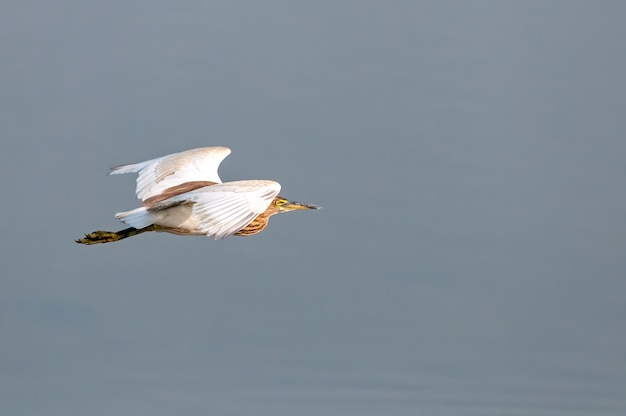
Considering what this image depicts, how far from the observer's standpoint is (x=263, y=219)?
35.8 feet

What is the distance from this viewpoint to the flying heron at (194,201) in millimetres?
8781

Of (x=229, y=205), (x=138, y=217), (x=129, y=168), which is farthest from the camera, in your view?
(x=129, y=168)

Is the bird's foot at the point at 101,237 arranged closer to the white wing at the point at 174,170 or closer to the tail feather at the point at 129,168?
the white wing at the point at 174,170

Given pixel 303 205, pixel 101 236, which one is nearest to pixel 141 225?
pixel 101 236

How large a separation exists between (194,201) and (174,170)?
5.40 ft

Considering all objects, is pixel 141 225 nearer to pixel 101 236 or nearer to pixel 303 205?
pixel 101 236

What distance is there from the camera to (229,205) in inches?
348

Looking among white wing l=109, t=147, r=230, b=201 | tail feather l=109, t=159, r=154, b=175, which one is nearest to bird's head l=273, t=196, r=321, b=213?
white wing l=109, t=147, r=230, b=201

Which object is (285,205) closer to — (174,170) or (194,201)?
(174,170)

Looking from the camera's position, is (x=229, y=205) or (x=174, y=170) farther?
(x=174, y=170)

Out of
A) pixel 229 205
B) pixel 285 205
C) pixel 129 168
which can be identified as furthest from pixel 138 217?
pixel 285 205

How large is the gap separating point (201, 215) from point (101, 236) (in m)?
2.05

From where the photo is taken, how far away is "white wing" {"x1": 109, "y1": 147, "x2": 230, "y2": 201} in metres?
10.5

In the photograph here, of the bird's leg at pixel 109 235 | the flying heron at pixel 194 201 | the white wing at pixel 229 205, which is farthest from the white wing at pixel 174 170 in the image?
the white wing at pixel 229 205
